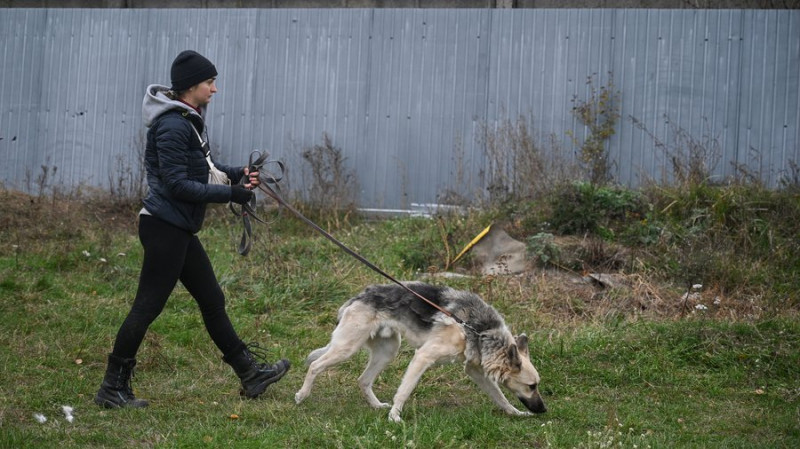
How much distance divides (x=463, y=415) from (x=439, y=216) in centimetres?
473

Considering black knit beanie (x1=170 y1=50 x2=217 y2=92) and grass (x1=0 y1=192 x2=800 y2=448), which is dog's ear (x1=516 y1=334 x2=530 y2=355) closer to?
grass (x1=0 y1=192 x2=800 y2=448)

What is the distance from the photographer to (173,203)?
5.62 metres

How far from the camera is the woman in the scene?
5590mm

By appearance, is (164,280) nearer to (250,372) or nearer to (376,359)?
(250,372)

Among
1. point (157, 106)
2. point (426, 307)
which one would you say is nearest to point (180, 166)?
point (157, 106)

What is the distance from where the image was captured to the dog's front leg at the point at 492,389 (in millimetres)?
5996

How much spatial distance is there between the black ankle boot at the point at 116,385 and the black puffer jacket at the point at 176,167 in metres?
0.99

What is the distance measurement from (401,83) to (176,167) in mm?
7266

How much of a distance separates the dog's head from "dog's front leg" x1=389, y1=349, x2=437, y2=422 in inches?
19.6

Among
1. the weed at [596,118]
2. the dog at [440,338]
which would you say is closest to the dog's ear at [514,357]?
the dog at [440,338]

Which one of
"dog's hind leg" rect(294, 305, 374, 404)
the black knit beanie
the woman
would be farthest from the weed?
the black knit beanie

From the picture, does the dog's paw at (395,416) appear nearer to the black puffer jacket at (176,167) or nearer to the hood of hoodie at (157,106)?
the black puffer jacket at (176,167)

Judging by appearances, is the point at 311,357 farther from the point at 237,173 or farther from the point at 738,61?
the point at 738,61

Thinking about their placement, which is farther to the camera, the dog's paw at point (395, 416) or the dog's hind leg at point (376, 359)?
the dog's hind leg at point (376, 359)
